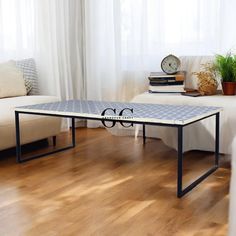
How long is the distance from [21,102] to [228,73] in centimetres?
159

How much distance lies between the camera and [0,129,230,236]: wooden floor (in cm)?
181

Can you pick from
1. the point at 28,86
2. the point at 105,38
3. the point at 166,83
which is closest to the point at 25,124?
the point at 28,86

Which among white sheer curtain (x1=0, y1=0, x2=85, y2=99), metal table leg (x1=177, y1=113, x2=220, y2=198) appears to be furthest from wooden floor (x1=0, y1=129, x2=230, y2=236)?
white sheer curtain (x1=0, y1=0, x2=85, y2=99)

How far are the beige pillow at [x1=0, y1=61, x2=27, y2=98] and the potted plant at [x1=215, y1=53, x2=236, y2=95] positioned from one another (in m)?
1.65

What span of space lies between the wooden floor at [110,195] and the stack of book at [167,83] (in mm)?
484

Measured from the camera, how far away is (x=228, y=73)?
10.2 ft

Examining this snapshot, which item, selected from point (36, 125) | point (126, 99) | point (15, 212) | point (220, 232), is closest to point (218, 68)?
point (126, 99)

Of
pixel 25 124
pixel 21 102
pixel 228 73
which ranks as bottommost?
pixel 25 124

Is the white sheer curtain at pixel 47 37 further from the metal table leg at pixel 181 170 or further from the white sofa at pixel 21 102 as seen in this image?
the metal table leg at pixel 181 170

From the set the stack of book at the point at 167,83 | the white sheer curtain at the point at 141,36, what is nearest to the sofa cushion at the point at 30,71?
the white sheer curtain at the point at 141,36

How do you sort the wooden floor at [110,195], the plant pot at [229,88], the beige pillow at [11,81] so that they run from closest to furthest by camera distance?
the wooden floor at [110,195], the plant pot at [229,88], the beige pillow at [11,81]

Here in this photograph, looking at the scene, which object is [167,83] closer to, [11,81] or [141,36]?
[141,36]

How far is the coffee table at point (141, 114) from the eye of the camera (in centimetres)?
216

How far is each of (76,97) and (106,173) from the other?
1786 mm
